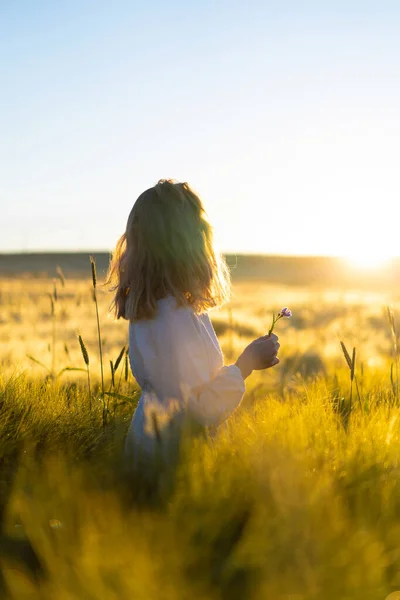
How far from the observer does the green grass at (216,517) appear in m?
1.72

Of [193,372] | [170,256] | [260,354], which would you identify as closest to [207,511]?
[193,372]

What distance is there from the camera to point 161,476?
2258 millimetres

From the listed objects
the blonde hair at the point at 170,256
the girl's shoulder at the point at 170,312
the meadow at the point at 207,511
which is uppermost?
the blonde hair at the point at 170,256

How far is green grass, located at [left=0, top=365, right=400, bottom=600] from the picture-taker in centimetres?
172

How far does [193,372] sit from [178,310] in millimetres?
247

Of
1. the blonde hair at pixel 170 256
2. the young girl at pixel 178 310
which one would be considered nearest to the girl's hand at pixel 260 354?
the young girl at pixel 178 310

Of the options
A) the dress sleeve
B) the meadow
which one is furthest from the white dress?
the meadow

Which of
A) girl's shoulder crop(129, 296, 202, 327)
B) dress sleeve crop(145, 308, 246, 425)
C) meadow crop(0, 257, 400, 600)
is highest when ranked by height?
girl's shoulder crop(129, 296, 202, 327)

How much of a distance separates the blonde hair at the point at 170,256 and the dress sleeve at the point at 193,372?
84 mm

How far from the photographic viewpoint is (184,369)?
8.93 ft

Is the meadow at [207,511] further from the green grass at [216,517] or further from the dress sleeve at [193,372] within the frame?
the dress sleeve at [193,372]

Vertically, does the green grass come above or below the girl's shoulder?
below

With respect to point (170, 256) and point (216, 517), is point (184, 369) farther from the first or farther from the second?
point (216, 517)

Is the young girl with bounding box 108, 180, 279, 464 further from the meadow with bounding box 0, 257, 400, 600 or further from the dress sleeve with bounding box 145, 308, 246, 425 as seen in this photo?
the meadow with bounding box 0, 257, 400, 600
